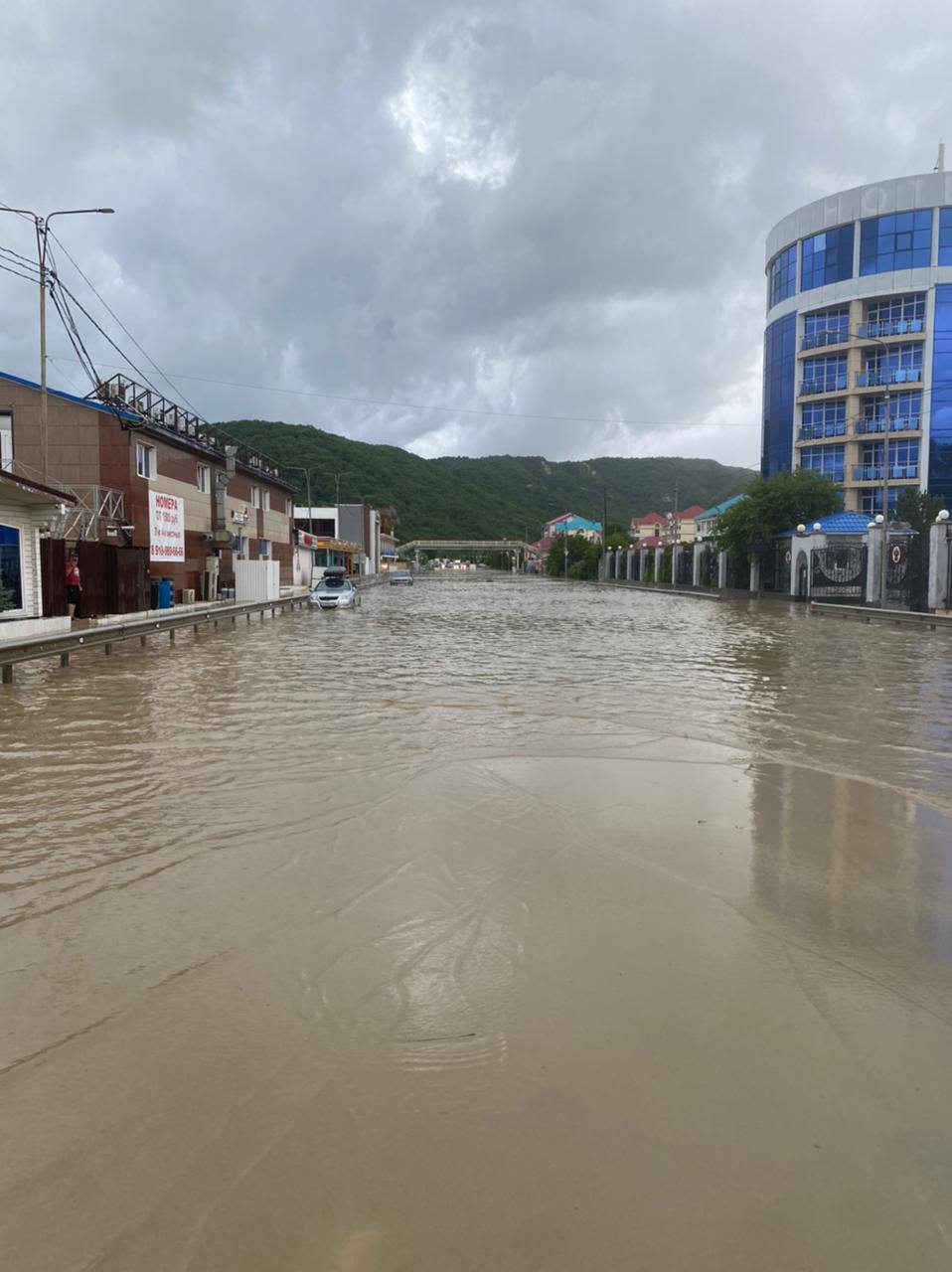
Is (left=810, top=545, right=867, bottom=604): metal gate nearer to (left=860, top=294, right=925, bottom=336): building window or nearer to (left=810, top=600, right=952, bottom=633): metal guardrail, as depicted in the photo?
(left=810, top=600, right=952, bottom=633): metal guardrail

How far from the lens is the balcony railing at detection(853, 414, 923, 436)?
65562 millimetres

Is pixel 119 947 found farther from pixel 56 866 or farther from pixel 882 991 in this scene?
pixel 882 991

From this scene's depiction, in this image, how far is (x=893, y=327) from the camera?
2621 inches

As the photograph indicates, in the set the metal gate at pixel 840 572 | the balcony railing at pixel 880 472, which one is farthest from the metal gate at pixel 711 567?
the metal gate at pixel 840 572

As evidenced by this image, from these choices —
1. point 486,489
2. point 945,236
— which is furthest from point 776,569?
point 486,489

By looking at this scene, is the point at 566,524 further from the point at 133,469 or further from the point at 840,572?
the point at 133,469

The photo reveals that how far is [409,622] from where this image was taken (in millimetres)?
31469

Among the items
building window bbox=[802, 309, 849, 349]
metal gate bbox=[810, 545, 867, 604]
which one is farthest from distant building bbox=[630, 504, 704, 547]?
metal gate bbox=[810, 545, 867, 604]

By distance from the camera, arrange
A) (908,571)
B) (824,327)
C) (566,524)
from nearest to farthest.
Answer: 1. (908,571)
2. (824,327)
3. (566,524)

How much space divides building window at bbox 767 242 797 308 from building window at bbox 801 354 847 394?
618 cm

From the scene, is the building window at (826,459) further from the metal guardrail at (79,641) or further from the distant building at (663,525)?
the distant building at (663,525)

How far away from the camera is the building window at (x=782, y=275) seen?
236 ft

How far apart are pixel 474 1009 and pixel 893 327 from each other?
73849 millimetres

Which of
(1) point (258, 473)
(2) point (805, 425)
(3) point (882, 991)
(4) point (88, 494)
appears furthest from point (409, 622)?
(2) point (805, 425)
